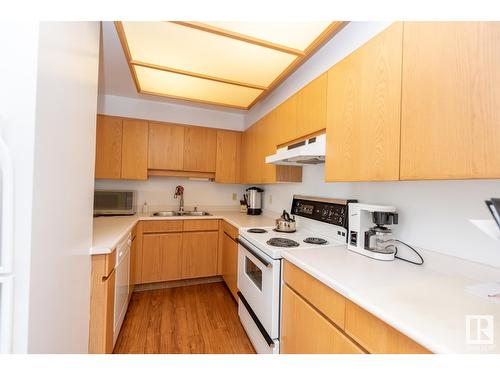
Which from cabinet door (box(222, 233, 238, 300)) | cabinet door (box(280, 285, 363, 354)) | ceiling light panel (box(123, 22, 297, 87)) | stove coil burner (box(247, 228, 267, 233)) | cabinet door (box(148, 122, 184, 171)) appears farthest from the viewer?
cabinet door (box(148, 122, 184, 171))

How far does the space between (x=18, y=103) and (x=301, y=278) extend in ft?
4.25

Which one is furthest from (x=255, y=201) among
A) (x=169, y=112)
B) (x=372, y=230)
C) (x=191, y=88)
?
(x=372, y=230)

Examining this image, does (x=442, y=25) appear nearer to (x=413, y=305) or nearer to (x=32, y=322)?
(x=413, y=305)

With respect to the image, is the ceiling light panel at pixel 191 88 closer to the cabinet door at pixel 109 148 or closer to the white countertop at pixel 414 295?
the cabinet door at pixel 109 148

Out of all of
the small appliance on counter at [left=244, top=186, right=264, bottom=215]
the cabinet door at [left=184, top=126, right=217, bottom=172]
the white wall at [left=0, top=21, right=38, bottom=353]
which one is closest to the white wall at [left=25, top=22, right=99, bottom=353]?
the white wall at [left=0, top=21, right=38, bottom=353]

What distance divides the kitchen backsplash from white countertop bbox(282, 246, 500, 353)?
8cm

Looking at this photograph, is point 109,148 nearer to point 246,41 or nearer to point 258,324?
point 246,41

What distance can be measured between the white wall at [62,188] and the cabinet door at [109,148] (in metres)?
1.58

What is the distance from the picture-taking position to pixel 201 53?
1558 mm

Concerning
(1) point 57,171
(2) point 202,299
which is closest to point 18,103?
(1) point 57,171

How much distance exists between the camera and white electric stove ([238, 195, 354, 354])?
136cm

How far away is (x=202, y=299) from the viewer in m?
2.37

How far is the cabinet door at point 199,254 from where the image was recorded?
262cm

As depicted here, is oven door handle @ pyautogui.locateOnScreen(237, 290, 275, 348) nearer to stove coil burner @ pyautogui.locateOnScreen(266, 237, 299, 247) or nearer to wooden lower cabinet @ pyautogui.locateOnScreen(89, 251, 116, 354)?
stove coil burner @ pyautogui.locateOnScreen(266, 237, 299, 247)
